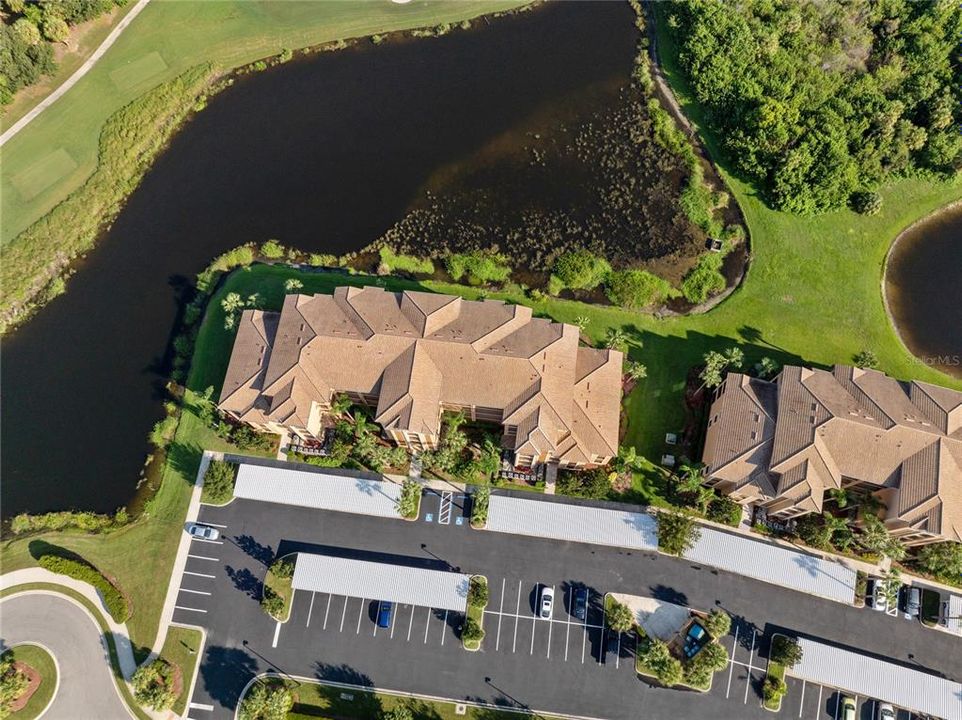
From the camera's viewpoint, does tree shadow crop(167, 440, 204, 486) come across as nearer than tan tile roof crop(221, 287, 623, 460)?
No

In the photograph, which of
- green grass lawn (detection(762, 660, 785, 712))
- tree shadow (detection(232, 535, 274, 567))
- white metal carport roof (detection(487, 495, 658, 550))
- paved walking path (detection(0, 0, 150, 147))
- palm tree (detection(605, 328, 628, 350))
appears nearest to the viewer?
green grass lawn (detection(762, 660, 785, 712))

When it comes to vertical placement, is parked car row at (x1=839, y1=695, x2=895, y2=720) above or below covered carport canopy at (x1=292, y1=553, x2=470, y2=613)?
below

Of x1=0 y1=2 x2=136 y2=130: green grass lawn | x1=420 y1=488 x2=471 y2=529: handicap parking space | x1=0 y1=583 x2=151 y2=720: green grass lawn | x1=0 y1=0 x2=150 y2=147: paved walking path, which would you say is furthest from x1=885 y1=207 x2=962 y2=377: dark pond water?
x1=0 y1=2 x2=136 y2=130: green grass lawn

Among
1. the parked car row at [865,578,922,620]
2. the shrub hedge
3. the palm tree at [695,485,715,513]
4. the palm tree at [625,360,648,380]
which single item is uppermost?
the palm tree at [625,360,648,380]

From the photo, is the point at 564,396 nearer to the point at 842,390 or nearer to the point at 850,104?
the point at 842,390

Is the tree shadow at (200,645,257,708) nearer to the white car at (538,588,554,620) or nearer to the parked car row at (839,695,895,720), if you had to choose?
the white car at (538,588,554,620)

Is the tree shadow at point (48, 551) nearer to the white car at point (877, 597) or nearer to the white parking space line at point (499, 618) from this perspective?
the white parking space line at point (499, 618)

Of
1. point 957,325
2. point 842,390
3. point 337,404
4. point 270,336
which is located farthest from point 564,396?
point 957,325
